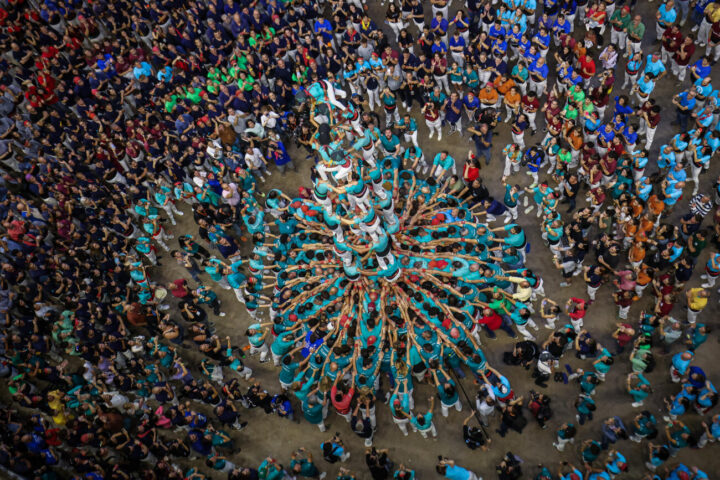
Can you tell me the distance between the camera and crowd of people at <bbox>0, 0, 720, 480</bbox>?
19.9 metres

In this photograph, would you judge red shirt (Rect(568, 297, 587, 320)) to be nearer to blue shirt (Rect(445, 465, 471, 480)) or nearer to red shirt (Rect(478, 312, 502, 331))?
red shirt (Rect(478, 312, 502, 331))

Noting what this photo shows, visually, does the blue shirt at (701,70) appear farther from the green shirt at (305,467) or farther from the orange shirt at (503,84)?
the green shirt at (305,467)

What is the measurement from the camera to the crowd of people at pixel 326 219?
19859 mm

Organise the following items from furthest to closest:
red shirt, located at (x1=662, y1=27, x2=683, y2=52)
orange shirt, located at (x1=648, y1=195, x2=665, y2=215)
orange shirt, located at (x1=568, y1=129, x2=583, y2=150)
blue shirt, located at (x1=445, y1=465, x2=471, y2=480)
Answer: red shirt, located at (x1=662, y1=27, x2=683, y2=52), orange shirt, located at (x1=568, y1=129, x2=583, y2=150), orange shirt, located at (x1=648, y1=195, x2=665, y2=215), blue shirt, located at (x1=445, y1=465, x2=471, y2=480)

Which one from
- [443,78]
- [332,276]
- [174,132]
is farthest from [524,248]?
[174,132]

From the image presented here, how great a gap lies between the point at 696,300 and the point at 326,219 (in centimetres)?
1163

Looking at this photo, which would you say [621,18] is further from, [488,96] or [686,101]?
[488,96]

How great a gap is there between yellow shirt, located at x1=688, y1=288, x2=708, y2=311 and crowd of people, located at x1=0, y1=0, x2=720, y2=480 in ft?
0.16

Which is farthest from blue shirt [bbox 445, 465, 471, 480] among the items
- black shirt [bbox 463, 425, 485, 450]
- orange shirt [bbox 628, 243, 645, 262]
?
orange shirt [bbox 628, 243, 645, 262]

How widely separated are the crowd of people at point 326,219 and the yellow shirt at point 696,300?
0.16 ft

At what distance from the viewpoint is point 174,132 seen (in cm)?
2809

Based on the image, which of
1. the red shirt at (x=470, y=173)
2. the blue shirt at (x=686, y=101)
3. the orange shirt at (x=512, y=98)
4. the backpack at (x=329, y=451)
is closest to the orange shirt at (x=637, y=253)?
the red shirt at (x=470, y=173)

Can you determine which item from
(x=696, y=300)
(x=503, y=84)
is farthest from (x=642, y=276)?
(x=503, y=84)

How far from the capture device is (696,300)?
19594 millimetres
